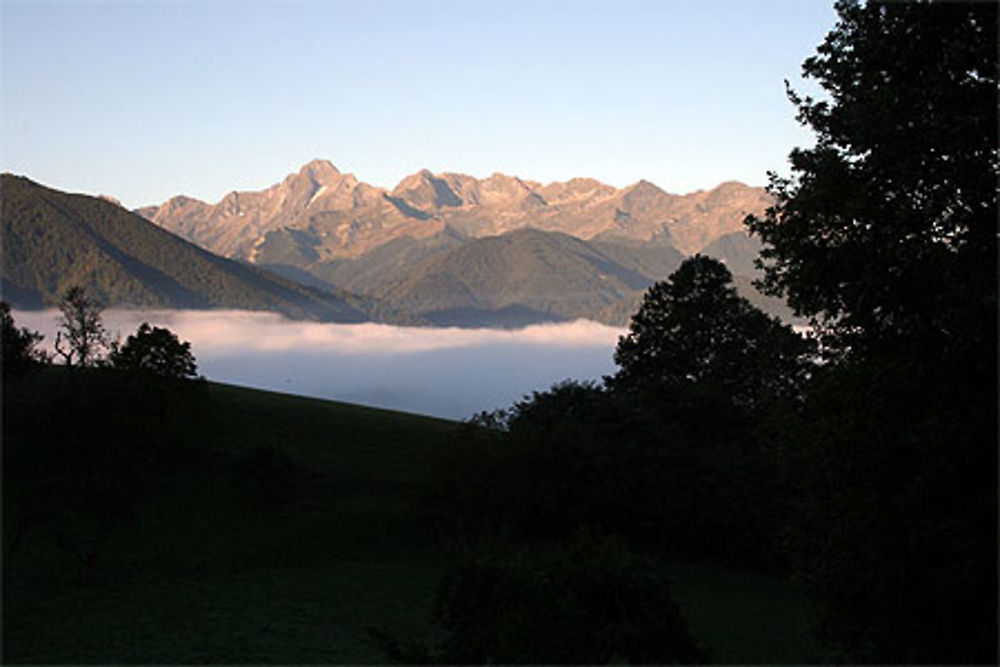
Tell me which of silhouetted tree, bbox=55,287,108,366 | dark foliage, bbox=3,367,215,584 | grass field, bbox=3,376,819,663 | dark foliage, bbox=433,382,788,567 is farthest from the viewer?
silhouetted tree, bbox=55,287,108,366

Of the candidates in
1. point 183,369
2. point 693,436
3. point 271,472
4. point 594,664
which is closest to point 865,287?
point 594,664

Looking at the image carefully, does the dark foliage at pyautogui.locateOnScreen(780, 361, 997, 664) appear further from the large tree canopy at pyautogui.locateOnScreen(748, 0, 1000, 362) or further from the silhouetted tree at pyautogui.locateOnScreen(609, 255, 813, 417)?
the silhouetted tree at pyautogui.locateOnScreen(609, 255, 813, 417)

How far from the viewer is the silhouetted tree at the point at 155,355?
7731cm

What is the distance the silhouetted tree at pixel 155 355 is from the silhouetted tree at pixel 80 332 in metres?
5.12

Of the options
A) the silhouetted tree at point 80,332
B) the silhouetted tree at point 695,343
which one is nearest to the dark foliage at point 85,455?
the silhouetted tree at point 80,332

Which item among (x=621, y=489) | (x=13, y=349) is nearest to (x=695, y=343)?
(x=621, y=489)

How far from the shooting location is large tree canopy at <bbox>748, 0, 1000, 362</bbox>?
737 inches

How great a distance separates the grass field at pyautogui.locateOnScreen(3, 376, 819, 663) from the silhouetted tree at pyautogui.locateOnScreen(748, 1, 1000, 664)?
52.2 ft

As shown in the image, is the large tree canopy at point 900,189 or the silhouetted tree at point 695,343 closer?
the large tree canopy at point 900,189

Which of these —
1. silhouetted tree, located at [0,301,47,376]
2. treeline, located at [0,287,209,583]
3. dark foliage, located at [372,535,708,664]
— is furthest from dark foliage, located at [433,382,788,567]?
silhouetted tree, located at [0,301,47,376]

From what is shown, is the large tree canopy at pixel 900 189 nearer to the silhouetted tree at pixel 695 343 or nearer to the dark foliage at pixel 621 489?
the dark foliage at pixel 621 489

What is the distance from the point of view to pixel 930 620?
59.8 feet

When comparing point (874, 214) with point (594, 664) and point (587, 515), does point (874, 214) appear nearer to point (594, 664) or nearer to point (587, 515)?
point (594, 664)

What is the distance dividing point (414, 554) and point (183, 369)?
106ft
